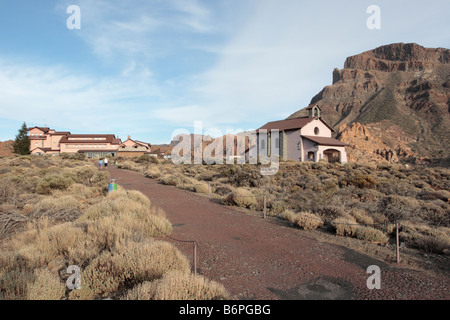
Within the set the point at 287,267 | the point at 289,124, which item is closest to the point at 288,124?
the point at 289,124

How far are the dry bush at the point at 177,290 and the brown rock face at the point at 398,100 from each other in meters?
Answer: 67.8

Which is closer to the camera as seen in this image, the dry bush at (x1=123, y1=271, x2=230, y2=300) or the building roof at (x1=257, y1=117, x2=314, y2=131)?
the dry bush at (x1=123, y1=271, x2=230, y2=300)

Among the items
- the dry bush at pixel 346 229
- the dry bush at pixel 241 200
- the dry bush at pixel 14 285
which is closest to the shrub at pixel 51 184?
the dry bush at pixel 241 200

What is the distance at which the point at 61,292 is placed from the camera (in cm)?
373

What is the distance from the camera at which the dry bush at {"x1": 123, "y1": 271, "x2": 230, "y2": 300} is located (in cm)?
329

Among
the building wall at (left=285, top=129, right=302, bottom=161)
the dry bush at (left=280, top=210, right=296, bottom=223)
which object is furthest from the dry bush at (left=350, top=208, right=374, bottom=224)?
the building wall at (left=285, top=129, right=302, bottom=161)

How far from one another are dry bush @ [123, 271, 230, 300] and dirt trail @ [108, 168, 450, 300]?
1.93ft

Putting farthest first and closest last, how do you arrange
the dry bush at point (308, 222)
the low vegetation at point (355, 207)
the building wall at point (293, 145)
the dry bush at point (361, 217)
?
the building wall at point (293, 145) < the dry bush at point (361, 217) < the dry bush at point (308, 222) < the low vegetation at point (355, 207)

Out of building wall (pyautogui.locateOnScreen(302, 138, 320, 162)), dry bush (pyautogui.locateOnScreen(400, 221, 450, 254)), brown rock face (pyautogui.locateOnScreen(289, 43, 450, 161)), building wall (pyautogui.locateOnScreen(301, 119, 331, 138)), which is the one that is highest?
brown rock face (pyautogui.locateOnScreen(289, 43, 450, 161))

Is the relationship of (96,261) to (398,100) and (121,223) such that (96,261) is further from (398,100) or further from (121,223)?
(398,100)

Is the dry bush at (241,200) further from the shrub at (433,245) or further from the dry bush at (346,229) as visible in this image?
the shrub at (433,245)

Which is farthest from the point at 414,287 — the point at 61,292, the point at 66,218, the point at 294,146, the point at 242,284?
the point at 294,146

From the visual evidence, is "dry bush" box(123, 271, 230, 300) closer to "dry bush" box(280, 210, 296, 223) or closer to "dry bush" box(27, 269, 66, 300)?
"dry bush" box(27, 269, 66, 300)

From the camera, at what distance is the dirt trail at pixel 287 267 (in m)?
4.17
